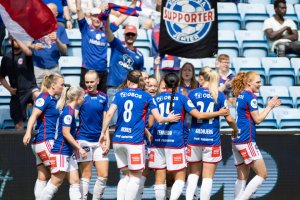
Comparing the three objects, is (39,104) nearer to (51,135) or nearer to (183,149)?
(51,135)

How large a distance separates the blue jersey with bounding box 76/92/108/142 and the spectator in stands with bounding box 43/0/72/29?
2.95 m

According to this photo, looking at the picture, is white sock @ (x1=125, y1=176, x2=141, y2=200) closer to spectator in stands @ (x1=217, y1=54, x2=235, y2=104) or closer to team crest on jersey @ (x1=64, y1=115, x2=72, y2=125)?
team crest on jersey @ (x1=64, y1=115, x2=72, y2=125)

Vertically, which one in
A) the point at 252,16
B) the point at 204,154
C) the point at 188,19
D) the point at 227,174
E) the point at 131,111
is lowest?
the point at 227,174

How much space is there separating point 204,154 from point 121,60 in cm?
268

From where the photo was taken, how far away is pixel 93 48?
15750mm

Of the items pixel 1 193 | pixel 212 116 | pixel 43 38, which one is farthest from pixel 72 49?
pixel 212 116

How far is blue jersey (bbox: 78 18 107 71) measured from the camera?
15703 millimetres

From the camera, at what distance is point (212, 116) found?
44.8 feet

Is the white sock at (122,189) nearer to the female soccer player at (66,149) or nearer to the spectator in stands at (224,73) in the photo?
the female soccer player at (66,149)

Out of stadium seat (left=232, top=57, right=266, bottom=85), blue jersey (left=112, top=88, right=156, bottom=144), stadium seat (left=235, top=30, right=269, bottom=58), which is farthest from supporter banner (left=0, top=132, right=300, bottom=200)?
stadium seat (left=235, top=30, right=269, bottom=58)

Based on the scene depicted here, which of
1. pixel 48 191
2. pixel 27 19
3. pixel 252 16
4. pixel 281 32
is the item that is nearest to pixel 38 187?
pixel 48 191

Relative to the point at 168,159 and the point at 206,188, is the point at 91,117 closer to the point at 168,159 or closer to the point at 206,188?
the point at 168,159

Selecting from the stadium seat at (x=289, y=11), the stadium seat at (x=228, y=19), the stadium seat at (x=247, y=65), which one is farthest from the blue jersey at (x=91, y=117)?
the stadium seat at (x=289, y=11)

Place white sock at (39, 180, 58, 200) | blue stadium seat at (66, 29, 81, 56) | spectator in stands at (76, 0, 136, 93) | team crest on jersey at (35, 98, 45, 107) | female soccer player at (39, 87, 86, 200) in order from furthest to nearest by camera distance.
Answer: blue stadium seat at (66, 29, 81, 56), spectator in stands at (76, 0, 136, 93), team crest on jersey at (35, 98, 45, 107), white sock at (39, 180, 58, 200), female soccer player at (39, 87, 86, 200)
